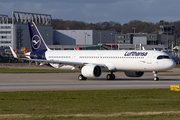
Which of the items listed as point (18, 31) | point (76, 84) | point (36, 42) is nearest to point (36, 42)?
point (36, 42)

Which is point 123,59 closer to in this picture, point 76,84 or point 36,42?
point 76,84

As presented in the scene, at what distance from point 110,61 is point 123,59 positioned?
182 centimetres

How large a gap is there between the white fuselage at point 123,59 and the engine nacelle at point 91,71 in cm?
165

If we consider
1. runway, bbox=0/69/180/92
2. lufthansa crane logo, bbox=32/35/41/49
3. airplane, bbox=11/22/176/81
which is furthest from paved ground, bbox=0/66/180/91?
lufthansa crane logo, bbox=32/35/41/49

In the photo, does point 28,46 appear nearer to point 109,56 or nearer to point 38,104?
point 109,56

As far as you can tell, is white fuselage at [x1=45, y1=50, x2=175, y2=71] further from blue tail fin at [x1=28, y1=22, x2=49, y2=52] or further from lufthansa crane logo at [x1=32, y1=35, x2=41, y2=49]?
lufthansa crane logo at [x1=32, y1=35, x2=41, y2=49]

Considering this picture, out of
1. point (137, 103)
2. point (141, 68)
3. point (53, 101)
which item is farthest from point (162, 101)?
point (141, 68)

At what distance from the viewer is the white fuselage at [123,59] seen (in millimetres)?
37184

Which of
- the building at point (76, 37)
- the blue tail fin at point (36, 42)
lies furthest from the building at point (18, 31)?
the blue tail fin at point (36, 42)

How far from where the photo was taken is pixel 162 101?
20.2 meters

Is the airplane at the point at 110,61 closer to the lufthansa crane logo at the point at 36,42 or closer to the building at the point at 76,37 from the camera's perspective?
the lufthansa crane logo at the point at 36,42

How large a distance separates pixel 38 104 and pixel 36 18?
516 feet

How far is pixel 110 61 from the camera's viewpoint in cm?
3975

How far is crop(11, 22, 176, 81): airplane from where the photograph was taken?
37.3m
